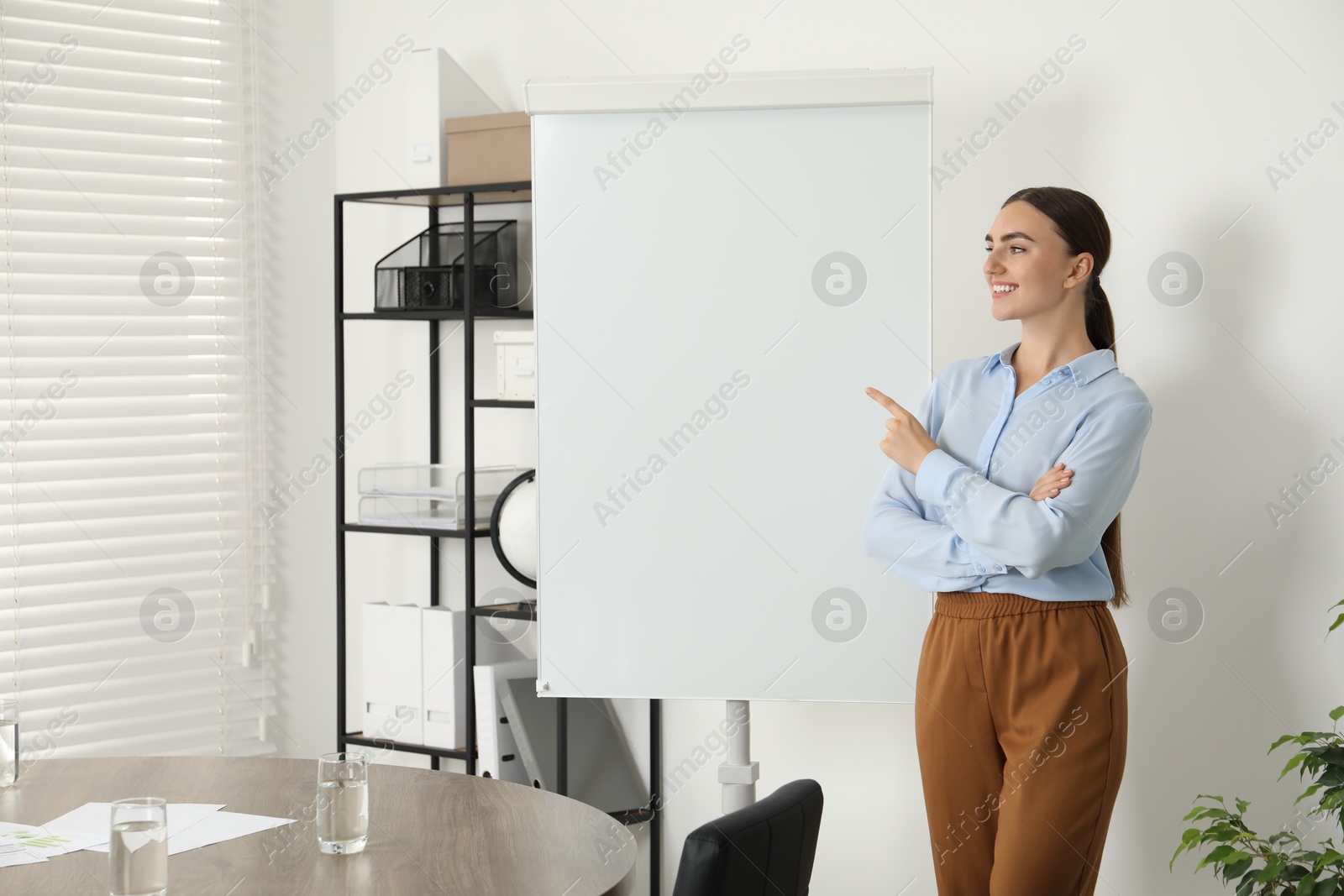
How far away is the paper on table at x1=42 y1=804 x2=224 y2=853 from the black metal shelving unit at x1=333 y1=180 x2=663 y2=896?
1.23 metres

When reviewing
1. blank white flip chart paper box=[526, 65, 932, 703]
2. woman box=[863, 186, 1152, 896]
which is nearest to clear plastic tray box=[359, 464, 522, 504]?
blank white flip chart paper box=[526, 65, 932, 703]

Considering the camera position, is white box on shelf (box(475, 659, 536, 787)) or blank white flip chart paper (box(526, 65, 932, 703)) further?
white box on shelf (box(475, 659, 536, 787))

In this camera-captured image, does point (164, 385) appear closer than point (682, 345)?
No

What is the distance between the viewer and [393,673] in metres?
2.94

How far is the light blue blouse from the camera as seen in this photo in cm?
176

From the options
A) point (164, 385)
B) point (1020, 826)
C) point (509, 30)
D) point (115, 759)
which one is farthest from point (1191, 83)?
point (164, 385)

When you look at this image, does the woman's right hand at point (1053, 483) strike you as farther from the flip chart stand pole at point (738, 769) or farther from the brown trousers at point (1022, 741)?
the flip chart stand pole at point (738, 769)

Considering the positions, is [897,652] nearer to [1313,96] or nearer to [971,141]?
[971,141]

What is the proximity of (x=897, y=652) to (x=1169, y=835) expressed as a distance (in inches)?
28.6

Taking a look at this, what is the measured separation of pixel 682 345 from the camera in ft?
7.31

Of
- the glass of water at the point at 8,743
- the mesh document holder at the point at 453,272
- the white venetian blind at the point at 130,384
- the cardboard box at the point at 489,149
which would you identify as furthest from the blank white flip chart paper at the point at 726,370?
the white venetian blind at the point at 130,384

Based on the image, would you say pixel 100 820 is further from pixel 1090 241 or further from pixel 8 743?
pixel 1090 241

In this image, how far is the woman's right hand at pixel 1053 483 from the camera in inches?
69.4

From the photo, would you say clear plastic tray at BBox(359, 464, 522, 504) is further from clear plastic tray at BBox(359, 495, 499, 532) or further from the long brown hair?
the long brown hair
